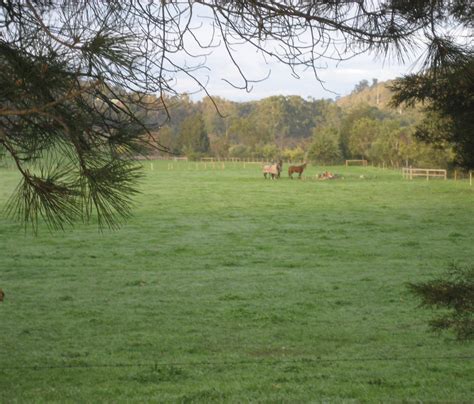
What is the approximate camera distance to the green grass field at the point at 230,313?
573cm

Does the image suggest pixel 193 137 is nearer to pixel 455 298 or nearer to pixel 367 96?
pixel 367 96

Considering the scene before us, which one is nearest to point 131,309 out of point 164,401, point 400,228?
point 164,401

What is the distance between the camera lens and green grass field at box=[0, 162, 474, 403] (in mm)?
5730

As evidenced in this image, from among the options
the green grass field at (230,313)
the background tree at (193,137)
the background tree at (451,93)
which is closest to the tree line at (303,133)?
the background tree at (193,137)

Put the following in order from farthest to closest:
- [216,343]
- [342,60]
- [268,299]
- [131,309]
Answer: [268,299]
[131,309]
[216,343]
[342,60]

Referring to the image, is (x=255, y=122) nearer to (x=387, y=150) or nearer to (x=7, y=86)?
(x=387, y=150)

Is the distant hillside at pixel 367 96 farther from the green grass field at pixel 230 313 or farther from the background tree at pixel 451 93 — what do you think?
the background tree at pixel 451 93

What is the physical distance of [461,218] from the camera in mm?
20625

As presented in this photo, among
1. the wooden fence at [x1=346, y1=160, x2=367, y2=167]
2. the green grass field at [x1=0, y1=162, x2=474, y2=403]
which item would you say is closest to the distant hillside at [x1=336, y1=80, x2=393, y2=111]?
the wooden fence at [x1=346, y1=160, x2=367, y2=167]

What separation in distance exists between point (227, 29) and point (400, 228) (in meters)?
16.2

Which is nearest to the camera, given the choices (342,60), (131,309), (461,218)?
(342,60)

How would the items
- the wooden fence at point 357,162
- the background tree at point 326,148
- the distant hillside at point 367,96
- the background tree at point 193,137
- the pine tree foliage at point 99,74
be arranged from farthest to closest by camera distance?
the distant hillside at point 367,96 → the wooden fence at point 357,162 → the background tree at point 326,148 → the background tree at point 193,137 → the pine tree foliage at point 99,74

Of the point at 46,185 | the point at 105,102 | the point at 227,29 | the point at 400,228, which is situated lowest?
the point at 400,228

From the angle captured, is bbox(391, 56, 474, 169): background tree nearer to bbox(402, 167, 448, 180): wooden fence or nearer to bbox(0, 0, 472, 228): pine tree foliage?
bbox(0, 0, 472, 228): pine tree foliage
